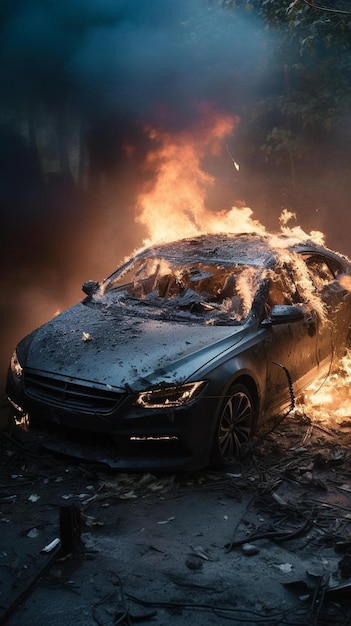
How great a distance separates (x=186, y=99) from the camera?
532 inches

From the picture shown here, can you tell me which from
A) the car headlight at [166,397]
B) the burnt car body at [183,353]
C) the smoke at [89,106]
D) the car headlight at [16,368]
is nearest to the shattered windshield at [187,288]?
the burnt car body at [183,353]

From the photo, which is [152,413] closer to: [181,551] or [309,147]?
[181,551]

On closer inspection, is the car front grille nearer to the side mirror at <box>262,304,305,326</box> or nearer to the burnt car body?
the burnt car body

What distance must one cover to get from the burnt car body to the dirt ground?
0.77 feet

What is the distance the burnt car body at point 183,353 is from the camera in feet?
14.6

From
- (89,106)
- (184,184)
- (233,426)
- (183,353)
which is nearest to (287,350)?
(233,426)

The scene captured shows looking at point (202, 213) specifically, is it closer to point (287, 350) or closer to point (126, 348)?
point (287, 350)

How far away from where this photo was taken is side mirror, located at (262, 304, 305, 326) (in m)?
5.30

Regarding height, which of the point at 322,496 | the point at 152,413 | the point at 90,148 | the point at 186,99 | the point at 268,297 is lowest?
the point at 322,496

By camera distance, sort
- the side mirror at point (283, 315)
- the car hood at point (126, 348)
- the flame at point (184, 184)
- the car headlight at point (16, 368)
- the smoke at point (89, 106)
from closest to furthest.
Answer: the car hood at point (126, 348), the car headlight at point (16, 368), the side mirror at point (283, 315), the flame at point (184, 184), the smoke at point (89, 106)

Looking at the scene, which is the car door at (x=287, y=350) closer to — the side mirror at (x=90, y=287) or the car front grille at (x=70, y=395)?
the car front grille at (x=70, y=395)

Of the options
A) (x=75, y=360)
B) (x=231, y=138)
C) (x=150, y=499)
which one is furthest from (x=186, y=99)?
Answer: (x=150, y=499)

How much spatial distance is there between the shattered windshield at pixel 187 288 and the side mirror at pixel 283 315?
8.7 inches

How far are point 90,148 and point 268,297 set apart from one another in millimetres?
8483
